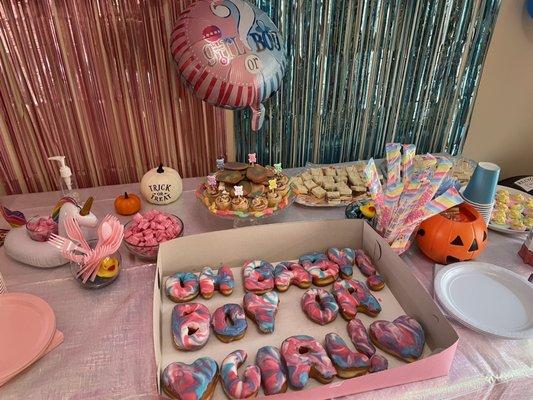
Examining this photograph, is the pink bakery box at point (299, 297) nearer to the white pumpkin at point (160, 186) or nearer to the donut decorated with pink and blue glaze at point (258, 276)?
the donut decorated with pink and blue glaze at point (258, 276)

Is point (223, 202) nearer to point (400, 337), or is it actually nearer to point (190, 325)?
point (190, 325)

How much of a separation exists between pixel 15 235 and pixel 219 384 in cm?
65

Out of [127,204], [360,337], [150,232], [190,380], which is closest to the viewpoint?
[190,380]

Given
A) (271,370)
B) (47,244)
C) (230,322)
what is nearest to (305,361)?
(271,370)

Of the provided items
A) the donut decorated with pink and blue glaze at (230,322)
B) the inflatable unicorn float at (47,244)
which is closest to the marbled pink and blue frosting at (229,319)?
the donut decorated with pink and blue glaze at (230,322)

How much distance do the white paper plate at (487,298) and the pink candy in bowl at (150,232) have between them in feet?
2.10

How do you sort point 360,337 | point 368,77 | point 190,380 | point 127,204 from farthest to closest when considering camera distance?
point 368,77 → point 127,204 → point 360,337 → point 190,380

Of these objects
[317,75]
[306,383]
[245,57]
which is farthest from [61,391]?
[317,75]

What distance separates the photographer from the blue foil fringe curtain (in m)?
1.22

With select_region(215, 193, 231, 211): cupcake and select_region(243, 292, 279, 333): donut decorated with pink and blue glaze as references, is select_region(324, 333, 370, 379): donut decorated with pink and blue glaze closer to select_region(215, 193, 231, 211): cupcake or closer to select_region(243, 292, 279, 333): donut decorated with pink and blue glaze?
select_region(243, 292, 279, 333): donut decorated with pink and blue glaze

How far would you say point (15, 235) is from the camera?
0.98m

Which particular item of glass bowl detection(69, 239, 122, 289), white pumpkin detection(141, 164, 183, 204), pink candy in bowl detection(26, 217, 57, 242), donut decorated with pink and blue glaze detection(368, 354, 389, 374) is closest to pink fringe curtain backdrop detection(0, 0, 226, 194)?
white pumpkin detection(141, 164, 183, 204)

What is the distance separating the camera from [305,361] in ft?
2.34

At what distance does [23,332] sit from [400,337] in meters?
0.71
